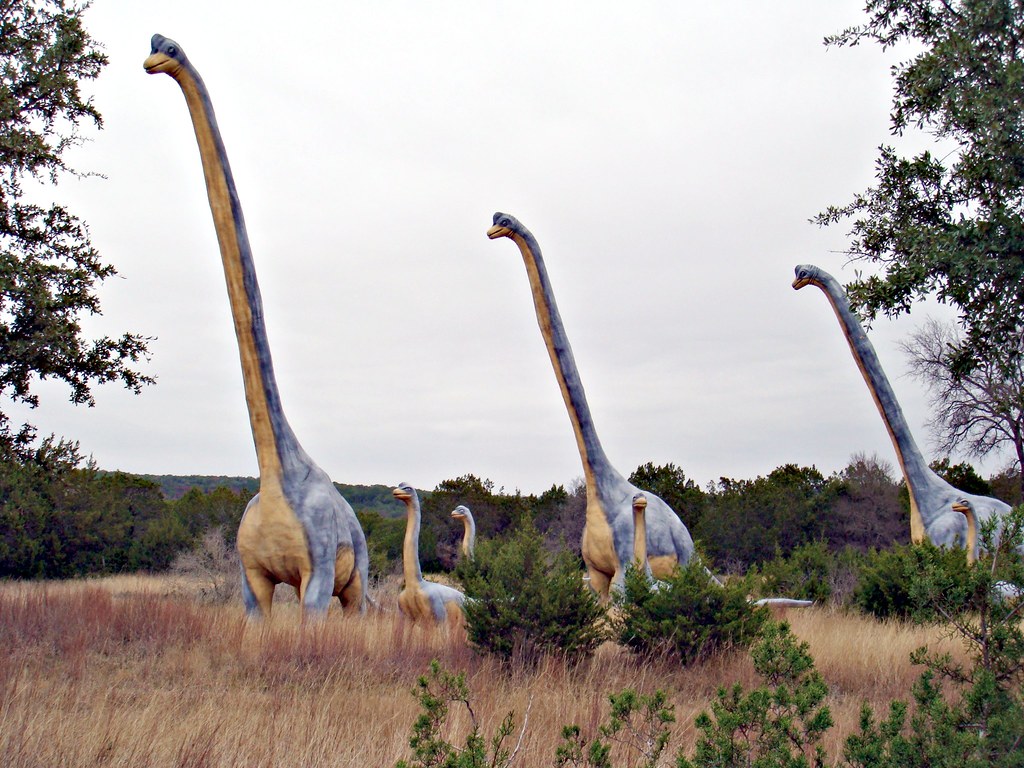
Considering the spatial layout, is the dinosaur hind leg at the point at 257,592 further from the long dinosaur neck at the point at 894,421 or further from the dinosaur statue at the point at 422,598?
the long dinosaur neck at the point at 894,421

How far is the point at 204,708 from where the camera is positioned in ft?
16.4

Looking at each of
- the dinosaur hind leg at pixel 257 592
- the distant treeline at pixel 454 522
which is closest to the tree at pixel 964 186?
the dinosaur hind leg at pixel 257 592

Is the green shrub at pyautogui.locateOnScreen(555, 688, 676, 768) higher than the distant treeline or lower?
lower

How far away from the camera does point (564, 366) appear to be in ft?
35.9

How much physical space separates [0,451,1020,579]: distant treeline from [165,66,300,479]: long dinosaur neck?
9.84 metres

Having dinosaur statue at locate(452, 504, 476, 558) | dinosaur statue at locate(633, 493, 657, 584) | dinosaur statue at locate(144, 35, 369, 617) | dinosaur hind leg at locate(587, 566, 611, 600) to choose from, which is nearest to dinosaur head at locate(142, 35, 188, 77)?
dinosaur statue at locate(144, 35, 369, 617)

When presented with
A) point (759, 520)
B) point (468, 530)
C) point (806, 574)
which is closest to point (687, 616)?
point (468, 530)

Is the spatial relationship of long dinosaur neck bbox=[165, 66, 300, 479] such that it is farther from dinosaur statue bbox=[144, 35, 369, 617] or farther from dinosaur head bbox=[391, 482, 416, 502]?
dinosaur head bbox=[391, 482, 416, 502]

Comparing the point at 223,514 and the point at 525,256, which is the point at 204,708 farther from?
the point at 223,514

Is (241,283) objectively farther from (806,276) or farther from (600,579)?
(806,276)

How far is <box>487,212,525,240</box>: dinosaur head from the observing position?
1148cm

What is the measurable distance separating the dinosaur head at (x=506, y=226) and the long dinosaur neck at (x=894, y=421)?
4.13 metres

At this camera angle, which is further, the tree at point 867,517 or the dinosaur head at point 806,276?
the tree at point 867,517

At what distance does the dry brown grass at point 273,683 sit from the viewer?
4367 mm
